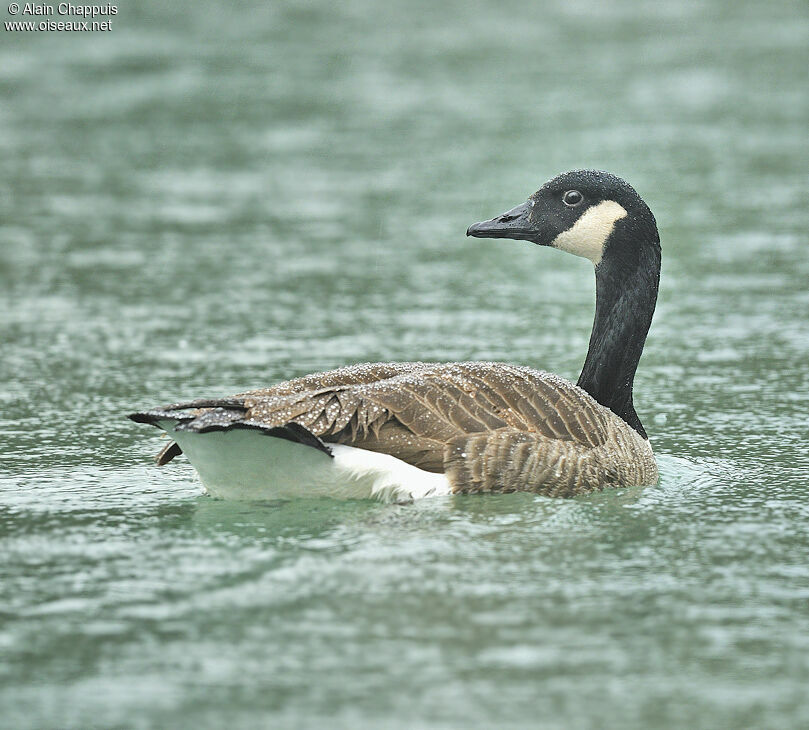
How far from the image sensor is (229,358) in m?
9.84

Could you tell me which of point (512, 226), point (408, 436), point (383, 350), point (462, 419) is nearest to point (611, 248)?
point (512, 226)

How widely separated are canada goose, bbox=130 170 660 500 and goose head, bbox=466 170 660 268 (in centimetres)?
94

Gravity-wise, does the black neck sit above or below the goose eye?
below

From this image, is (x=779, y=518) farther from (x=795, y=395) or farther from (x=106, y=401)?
(x=106, y=401)

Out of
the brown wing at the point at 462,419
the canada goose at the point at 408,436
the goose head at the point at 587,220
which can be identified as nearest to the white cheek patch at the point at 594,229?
the goose head at the point at 587,220

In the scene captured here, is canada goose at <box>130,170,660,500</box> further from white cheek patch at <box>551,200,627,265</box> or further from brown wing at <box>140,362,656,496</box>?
white cheek patch at <box>551,200,627,265</box>

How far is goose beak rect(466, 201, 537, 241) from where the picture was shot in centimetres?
806

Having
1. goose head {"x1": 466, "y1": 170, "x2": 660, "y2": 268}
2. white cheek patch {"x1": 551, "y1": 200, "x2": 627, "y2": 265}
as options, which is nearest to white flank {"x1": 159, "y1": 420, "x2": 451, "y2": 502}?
goose head {"x1": 466, "y1": 170, "x2": 660, "y2": 268}

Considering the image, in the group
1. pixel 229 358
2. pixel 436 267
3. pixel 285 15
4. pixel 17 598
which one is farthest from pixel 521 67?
pixel 17 598

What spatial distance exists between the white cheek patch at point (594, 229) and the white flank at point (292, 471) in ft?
6.25

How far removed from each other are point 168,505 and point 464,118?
11589mm

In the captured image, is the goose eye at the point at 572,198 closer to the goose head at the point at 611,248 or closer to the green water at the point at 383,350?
the goose head at the point at 611,248

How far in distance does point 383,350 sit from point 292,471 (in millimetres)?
3417

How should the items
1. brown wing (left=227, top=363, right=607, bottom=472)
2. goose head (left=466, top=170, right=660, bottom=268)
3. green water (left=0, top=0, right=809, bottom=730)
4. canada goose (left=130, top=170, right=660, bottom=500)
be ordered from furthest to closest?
goose head (left=466, top=170, right=660, bottom=268), brown wing (left=227, top=363, right=607, bottom=472), canada goose (left=130, top=170, right=660, bottom=500), green water (left=0, top=0, right=809, bottom=730)
